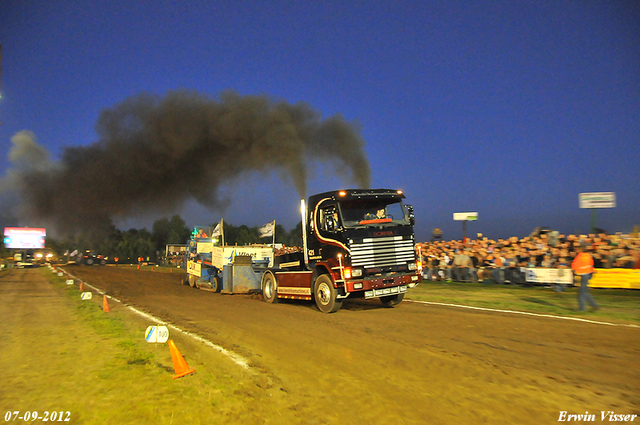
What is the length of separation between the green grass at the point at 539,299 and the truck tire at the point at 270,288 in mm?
4496

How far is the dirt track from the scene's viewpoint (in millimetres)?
4371

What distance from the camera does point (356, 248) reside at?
34.3 feet

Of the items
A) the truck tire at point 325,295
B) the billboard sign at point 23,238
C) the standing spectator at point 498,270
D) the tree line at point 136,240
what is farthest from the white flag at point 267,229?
the billboard sign at point 23,238

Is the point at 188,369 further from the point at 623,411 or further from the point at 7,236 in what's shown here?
the point at 7,236

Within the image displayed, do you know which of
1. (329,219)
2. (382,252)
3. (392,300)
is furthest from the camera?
(392,300)

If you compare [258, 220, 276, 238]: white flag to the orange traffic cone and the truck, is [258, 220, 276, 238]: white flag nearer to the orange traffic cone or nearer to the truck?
the truck

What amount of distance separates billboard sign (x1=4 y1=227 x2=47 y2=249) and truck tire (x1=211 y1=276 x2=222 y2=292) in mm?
42460

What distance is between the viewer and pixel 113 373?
18.4 feet

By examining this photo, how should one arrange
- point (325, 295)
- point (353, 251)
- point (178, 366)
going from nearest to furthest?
point (178, 366)
point (353, 251)
point (325, 295)

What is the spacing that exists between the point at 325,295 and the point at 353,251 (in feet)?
4.77

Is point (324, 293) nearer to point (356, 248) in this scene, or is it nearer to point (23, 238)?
point (356, 248)

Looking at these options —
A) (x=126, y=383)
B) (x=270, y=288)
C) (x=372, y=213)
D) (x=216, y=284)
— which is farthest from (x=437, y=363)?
(x=216, y=284)

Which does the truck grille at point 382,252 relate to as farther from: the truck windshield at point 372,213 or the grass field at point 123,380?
the grass field at point 123,380

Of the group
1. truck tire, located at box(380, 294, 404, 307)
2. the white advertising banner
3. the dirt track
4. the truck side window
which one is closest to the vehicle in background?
the dirt track
